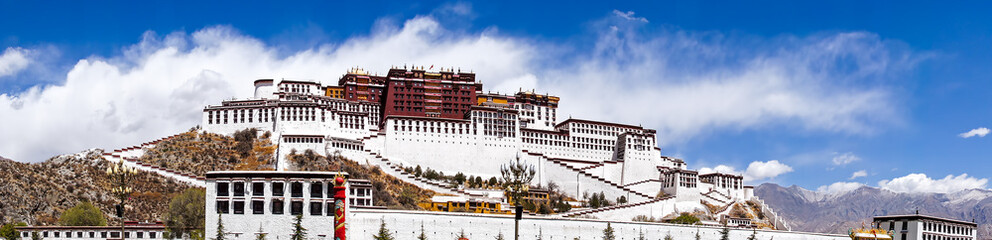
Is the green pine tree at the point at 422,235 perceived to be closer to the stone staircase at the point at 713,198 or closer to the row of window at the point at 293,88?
the stone staircase at the point at 713,198

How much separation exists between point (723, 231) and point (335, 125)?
201ft

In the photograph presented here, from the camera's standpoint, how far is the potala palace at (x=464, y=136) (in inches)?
4584

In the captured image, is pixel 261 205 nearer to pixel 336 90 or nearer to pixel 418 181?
pixel 418 181

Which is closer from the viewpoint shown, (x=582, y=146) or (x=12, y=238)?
(x=12, y=238)

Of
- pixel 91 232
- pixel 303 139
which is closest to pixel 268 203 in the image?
pixel 91 232

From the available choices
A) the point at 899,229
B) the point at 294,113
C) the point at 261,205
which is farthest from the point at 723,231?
the point at 294,113

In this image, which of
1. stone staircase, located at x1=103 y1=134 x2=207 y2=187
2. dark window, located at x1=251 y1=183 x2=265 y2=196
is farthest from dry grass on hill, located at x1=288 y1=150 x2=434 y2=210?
dark window, located at x1=251 y1=183 x2=265 y2=196

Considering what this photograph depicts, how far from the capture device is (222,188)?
6412 cm

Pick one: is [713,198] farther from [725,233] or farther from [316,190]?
[316,190]

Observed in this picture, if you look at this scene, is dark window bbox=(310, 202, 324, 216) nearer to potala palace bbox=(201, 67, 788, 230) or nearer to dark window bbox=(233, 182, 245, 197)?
dark window bbox=(233, 182, 245, 197)

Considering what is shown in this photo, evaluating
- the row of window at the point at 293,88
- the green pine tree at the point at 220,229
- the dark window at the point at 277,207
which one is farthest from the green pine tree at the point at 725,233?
the row of window at the point at 293,88

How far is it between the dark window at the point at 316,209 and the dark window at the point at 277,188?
2.49m

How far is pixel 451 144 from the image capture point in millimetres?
123625

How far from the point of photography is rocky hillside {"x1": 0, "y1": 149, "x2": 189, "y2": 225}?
86750 millimetres
